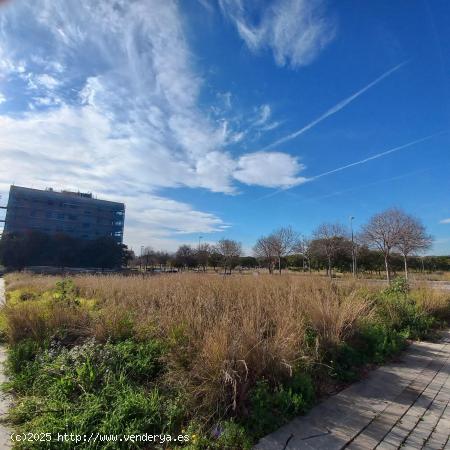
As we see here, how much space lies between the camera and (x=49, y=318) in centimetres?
544

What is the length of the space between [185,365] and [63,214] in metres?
92.2

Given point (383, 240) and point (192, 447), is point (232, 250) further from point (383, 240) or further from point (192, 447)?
point (192, 447)

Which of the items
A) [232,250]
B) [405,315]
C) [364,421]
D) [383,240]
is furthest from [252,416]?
[232,250]

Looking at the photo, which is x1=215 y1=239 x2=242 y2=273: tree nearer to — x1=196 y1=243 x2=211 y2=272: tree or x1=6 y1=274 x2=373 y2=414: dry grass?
x1=196 y1=243 x2=211 y2=272: tree

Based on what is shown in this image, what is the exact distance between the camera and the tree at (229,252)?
160 feet

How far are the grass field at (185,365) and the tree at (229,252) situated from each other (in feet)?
140

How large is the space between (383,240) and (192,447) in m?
26.9

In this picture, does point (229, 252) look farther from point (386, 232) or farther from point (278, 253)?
point (386, 232)

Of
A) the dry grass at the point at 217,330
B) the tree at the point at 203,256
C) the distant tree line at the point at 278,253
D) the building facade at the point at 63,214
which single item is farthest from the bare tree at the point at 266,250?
the building facade at the point at 63,214

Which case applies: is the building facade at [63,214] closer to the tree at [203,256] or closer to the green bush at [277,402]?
the tree at [203,256]

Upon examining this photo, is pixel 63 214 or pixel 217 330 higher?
pixel 63 214

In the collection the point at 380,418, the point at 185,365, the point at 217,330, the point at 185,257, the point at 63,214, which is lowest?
the point at 380,418

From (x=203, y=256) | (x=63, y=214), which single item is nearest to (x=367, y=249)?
(x=203, y=256)

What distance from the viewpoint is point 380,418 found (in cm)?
315
